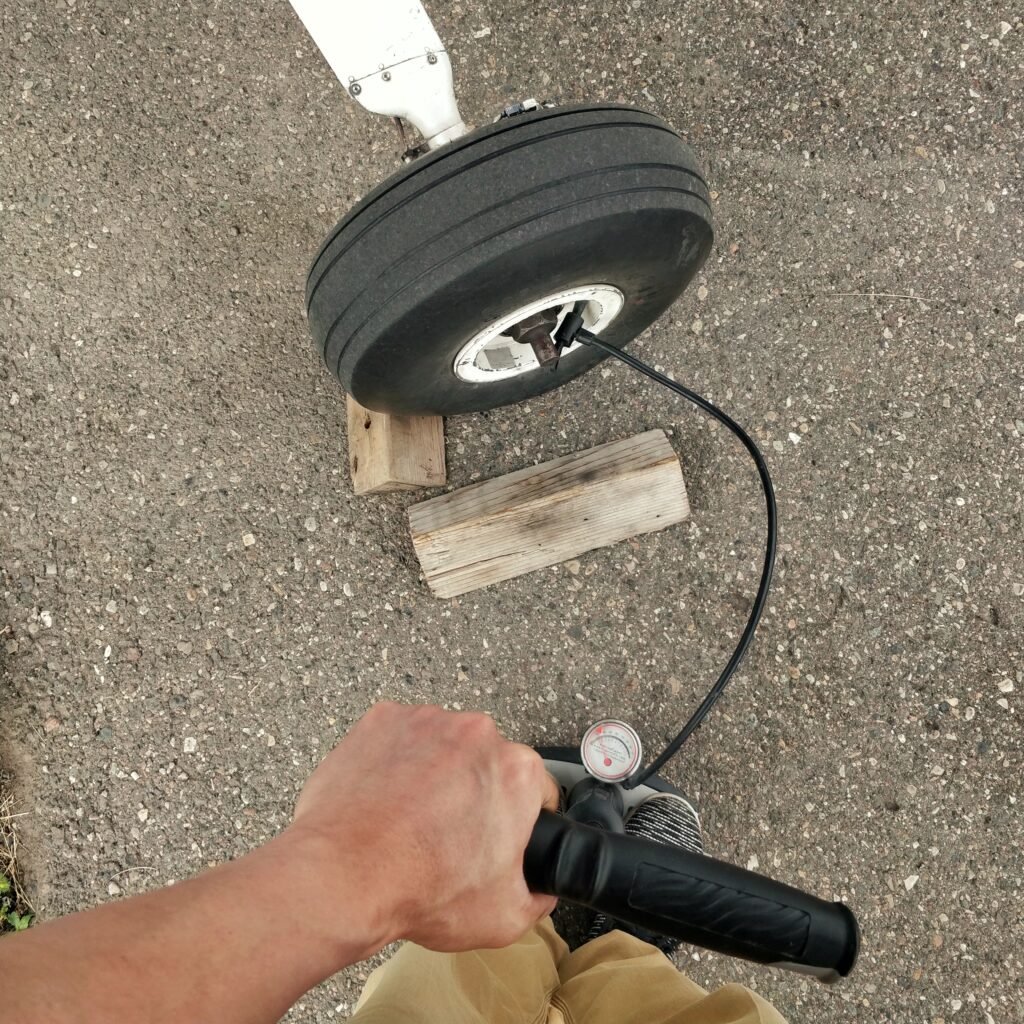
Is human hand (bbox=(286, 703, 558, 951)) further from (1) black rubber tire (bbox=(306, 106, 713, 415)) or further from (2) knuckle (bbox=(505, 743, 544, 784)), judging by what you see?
(1) black rubber tire (bbox=(306, 106, 713, 415))

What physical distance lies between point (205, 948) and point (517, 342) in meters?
1.26

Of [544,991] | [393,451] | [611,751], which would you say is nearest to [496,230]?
[393,451]

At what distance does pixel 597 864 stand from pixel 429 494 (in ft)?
3.91

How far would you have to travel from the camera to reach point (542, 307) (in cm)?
151

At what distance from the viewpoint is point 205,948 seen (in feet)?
2.44

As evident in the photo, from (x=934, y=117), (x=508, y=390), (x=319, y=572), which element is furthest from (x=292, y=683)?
(x=934, y=117)

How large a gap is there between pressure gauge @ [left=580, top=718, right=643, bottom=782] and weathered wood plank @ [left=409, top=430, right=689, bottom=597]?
16.9 inches

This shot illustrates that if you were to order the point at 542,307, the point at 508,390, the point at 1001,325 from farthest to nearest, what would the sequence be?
the point at 1001,325 < the point at 508,390 < the point at 542,307

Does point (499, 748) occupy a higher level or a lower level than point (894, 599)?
higher

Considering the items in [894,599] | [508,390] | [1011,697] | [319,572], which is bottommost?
[1011,697]

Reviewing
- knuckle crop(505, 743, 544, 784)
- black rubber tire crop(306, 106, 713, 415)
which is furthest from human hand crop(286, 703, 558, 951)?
black rubber tire crop(306, 106, 713, 415)

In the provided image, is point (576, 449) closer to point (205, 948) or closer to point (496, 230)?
point (496, 230)

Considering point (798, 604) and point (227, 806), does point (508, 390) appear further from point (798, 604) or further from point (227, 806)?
point (227, 806)

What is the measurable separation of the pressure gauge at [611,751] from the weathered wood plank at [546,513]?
0.43 metres
